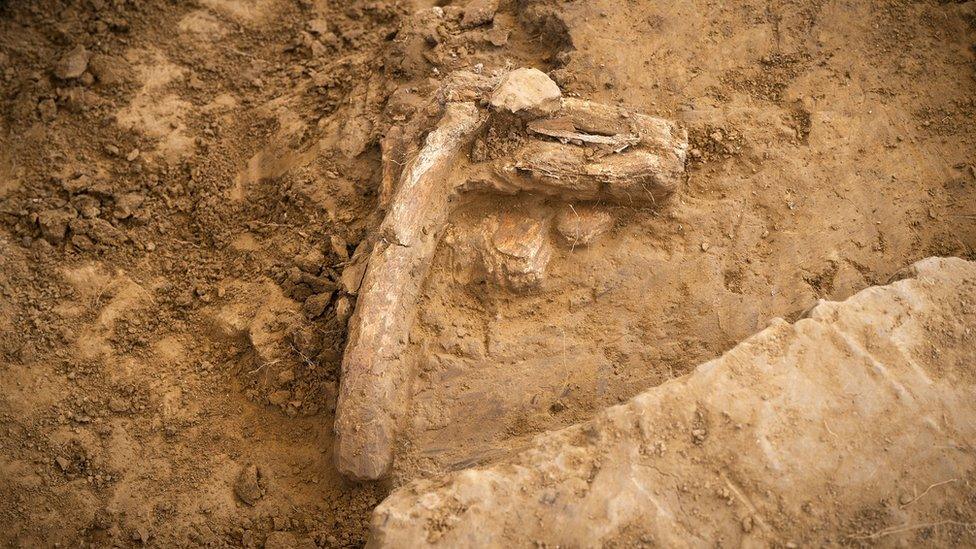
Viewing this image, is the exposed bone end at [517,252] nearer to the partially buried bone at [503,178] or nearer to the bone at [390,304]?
the partially buried bone at [503,178]

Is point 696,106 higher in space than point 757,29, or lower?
lower

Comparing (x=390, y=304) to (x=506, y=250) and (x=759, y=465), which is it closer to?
(x=506, y=250)

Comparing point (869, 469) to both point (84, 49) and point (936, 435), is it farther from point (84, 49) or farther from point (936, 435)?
point (84, 49)

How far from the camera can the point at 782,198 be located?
3674 mm

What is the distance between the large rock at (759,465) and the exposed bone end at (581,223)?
1.01 metres

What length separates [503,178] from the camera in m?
3.48

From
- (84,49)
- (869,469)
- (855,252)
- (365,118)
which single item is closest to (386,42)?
(365,118)

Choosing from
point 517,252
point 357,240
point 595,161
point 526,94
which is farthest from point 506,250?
point 357,240

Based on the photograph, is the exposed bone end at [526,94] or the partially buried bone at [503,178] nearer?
the partially buried bone at [503,178]

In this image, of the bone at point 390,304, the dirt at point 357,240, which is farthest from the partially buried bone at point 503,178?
the dirt at point 357,240

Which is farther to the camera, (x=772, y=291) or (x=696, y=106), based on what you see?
(x=696, y=106)

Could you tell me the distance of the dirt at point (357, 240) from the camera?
11.0 ft

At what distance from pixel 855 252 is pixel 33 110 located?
4781 millimetres

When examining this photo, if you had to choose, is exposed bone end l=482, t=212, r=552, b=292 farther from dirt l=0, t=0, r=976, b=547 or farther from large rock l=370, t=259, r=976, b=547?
large rock l=370, t=259, r=976, b=547
